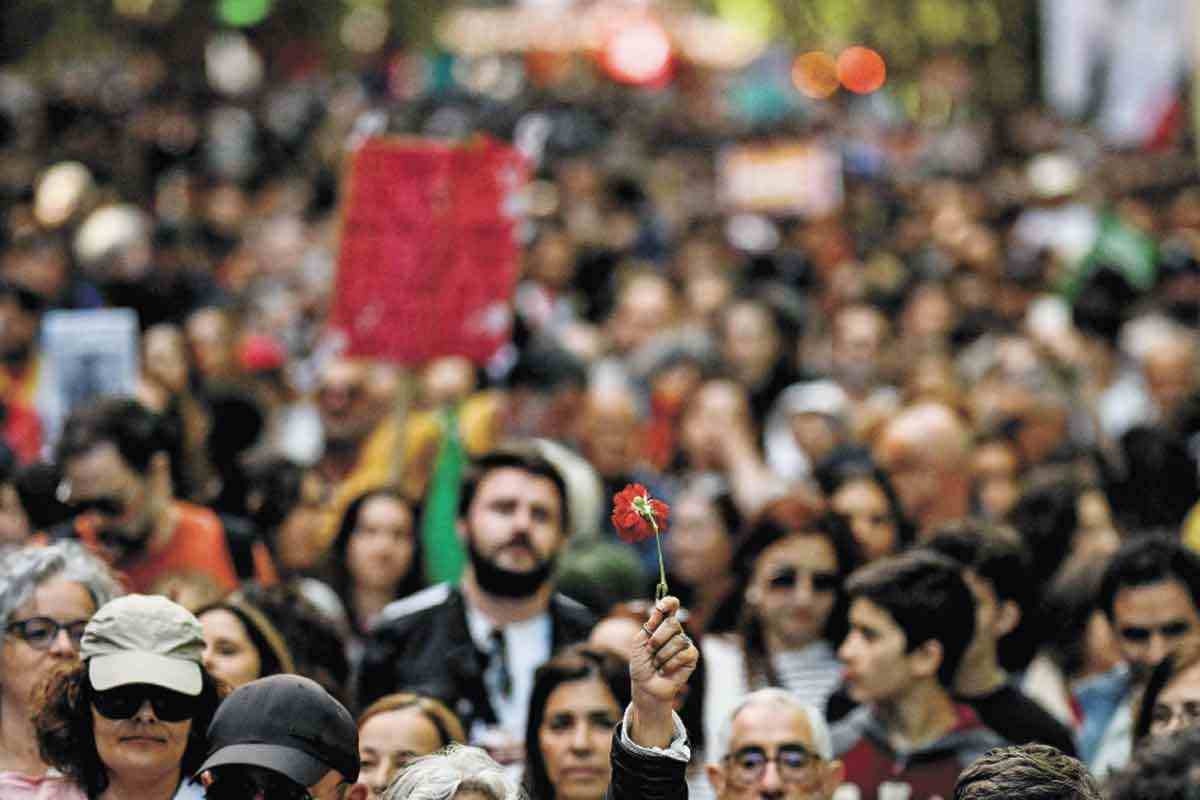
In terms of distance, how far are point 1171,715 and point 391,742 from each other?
1915 millimetres

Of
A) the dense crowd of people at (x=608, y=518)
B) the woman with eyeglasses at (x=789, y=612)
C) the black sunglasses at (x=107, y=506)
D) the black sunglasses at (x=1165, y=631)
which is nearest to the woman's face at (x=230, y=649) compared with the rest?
the dense crowd of people at (x=608, y=518)

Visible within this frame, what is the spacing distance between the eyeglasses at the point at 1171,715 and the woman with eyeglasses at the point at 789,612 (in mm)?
1409

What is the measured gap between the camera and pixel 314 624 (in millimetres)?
6746

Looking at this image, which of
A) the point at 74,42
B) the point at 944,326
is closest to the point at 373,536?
the point at 944,326

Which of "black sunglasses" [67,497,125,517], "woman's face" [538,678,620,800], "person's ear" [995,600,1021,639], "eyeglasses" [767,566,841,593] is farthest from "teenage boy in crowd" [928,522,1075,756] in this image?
"black sunglasses" [67,497,125,517]

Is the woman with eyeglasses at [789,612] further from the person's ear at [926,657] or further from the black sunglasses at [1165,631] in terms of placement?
the black sunglasses at [1165,631]

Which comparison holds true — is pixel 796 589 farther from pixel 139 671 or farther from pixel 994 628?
pixel 139 671

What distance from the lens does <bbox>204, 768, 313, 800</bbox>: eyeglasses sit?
4660mm

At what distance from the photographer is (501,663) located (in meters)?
6.89

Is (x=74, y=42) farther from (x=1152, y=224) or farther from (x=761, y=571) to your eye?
(x=761, y=571)

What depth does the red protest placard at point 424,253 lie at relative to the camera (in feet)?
31.6

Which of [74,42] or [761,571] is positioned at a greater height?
→ [74,42]

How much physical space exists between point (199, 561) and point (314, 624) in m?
0.77

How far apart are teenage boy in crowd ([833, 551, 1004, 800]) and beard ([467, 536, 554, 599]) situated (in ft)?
3.06
